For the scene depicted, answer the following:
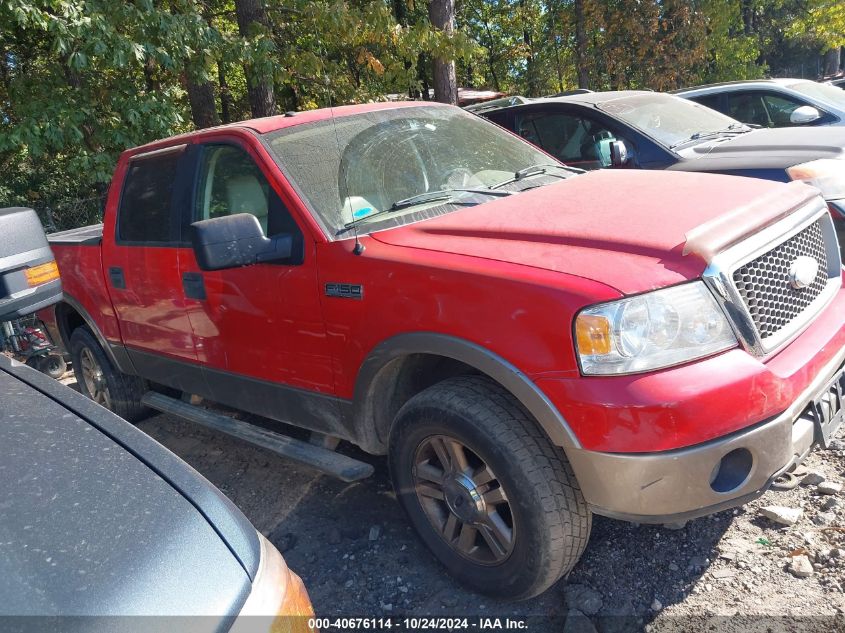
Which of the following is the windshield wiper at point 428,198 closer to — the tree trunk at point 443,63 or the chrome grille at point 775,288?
the chrome grille at point 775,288

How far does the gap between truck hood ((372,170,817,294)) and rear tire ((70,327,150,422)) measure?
9.11 ft

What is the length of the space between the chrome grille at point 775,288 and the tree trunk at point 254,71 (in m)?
7.89

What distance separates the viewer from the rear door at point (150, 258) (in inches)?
149

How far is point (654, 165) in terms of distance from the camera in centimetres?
583

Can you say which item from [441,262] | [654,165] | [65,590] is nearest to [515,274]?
[441,262]

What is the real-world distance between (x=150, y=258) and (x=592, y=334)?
269cm

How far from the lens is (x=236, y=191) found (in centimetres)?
356

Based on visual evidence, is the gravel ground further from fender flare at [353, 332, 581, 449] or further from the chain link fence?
the chain link fence

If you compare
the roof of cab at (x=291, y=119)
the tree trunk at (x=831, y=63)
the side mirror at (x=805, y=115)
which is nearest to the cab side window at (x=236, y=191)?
the roof of cab at (x=291, y=119)

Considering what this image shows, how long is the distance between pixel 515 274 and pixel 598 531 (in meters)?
1.37

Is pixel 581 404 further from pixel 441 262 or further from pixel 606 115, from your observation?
pixel 606 115

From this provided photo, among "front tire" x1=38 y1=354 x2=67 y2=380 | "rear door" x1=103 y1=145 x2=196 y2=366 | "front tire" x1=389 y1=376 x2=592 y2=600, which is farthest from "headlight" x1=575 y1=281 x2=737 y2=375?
"front tire" x1=38 y1=354 x2=67 y2=380

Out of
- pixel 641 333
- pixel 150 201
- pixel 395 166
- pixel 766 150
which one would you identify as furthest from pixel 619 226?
pixel 766 150

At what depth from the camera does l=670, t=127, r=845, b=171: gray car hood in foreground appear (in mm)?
5125
